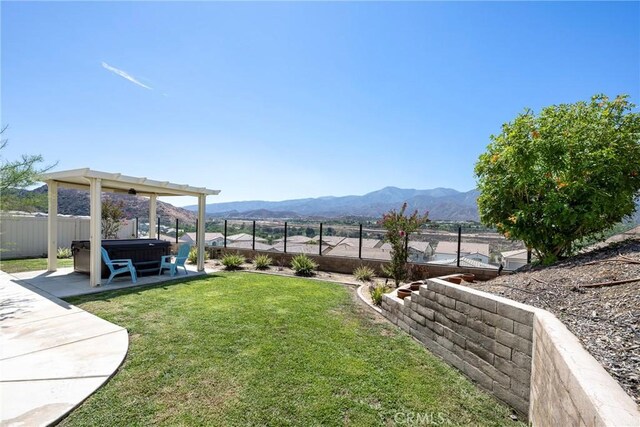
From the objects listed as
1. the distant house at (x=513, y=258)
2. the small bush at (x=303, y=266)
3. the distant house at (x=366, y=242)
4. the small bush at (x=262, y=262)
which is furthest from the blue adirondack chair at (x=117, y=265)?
the distant house at (x=513, y=258)

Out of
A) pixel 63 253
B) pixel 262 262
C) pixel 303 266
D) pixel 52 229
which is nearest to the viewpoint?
pixel 52 229

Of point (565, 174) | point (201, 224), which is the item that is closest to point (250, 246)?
point (201, 224)

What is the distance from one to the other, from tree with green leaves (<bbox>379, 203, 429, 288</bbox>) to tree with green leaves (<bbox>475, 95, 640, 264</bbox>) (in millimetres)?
2228

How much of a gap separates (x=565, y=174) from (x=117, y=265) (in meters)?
10.6

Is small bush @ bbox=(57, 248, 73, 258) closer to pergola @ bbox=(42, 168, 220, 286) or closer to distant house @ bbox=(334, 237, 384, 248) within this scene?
pergola @ bbox=(42, 168, 220, 286)

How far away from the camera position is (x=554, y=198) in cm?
462

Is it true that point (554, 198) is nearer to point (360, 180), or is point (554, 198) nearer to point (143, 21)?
point (143, 21)

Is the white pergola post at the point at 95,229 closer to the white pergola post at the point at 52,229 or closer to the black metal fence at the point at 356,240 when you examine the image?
the white pergola post at the point at 52,229

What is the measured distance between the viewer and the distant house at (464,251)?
8570 millimetres

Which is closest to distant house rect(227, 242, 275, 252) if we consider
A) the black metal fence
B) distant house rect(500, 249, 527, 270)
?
the black metal fence

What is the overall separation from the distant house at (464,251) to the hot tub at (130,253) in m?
8.75

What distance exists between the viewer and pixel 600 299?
2.95 meters

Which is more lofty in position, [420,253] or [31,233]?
[31,233]

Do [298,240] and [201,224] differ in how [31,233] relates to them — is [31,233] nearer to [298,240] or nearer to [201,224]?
[201,224]
